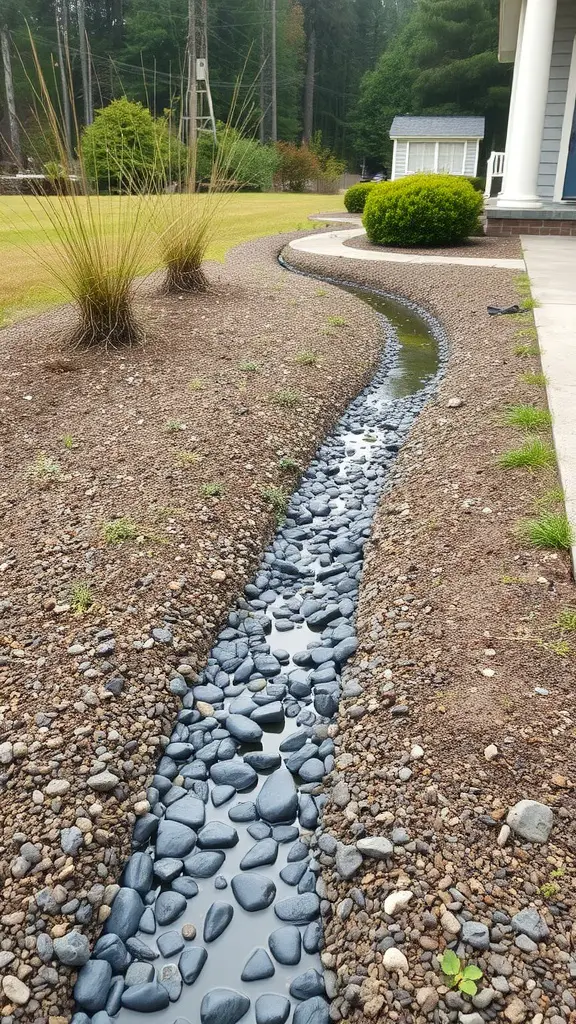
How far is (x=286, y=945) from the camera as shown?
5.26ft

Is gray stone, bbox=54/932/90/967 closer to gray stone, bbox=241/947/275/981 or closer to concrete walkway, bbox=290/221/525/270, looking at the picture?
gray stone, bbox=241/947/275/981

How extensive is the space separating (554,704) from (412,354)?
14.7 ft

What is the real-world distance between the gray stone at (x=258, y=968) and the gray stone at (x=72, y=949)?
0.33 metres

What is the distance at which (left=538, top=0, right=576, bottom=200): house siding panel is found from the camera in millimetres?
10812

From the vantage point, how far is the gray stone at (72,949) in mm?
1529

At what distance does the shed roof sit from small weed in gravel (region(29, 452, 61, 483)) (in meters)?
23.0

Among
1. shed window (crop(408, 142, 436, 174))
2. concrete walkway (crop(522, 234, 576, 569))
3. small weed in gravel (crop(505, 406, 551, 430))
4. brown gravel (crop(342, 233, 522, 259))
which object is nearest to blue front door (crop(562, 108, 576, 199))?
brown gravel (crop(342, 233, 522, 259))

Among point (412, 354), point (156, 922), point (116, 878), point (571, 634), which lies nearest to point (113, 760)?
point (116, 878)

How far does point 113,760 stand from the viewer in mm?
1975

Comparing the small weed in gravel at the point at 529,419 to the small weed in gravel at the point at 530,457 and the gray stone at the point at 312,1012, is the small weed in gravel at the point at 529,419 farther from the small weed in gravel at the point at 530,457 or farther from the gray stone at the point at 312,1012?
the gray stone at the point at 312,1012

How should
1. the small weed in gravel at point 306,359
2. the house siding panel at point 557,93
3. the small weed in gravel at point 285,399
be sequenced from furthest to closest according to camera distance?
the house siding panel at point 557,93, the small weed in gravel at point 306,359, the small weed in gravel at point 285,399

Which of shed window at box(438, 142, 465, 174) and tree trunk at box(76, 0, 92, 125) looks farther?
shed window at box(438, 142, 465, 174)

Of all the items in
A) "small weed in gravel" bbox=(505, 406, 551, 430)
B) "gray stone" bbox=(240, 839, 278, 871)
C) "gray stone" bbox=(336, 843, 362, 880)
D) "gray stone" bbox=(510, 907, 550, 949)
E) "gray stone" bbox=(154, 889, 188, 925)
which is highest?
"small weed in gravel" bbox=(505, 406, 551, 430)

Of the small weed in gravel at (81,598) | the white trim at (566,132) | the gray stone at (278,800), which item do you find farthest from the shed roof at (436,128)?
the gray stone at (278,800)
